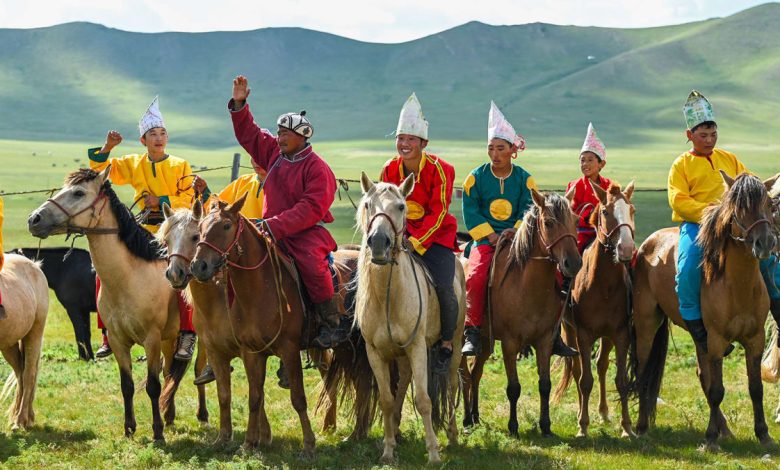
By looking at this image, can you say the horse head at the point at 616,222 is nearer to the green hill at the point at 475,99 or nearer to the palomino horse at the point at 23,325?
the palomino horse at the point at 23,325

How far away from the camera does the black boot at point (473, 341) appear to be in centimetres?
933

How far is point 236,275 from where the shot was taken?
8.21 m

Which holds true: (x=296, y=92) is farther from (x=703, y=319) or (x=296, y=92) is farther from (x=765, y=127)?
(x=703, y=319)

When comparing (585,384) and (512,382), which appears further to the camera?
(585,384)

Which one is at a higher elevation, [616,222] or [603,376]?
[616,222]

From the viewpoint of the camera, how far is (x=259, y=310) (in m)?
8.26

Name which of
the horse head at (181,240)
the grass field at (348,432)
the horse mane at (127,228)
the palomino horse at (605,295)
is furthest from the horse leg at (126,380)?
the palomino horse at (605,295)

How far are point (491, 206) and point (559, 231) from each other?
1257 millimetres

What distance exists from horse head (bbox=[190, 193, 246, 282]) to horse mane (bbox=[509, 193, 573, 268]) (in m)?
2.62

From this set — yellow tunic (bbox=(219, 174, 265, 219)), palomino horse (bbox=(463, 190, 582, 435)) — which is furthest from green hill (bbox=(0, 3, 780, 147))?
palomino horse (bbox=(463, 190, 582, 435))

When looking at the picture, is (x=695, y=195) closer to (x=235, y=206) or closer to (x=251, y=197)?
(x=235, y=206)

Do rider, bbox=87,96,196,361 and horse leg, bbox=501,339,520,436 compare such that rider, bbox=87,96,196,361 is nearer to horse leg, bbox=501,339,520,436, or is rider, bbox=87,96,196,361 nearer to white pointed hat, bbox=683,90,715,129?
horse leg, bbox=501,339,520,436

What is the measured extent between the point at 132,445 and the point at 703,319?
16.8ft

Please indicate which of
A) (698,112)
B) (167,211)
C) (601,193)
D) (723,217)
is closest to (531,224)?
(601,193)
